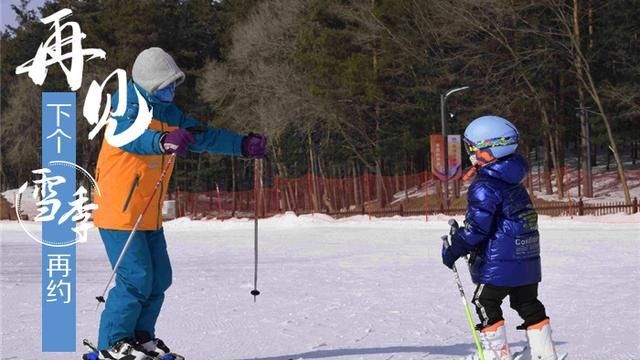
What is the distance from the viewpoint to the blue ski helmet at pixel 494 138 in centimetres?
484

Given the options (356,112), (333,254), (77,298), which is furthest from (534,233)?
(356,112)

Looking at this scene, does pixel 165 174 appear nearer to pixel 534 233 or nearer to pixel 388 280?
pixel 534 233

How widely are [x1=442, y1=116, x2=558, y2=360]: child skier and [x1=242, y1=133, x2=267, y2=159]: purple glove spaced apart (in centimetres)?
132

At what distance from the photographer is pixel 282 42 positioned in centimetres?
4400

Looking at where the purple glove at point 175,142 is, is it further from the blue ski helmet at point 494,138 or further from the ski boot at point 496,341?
the ski boot at point 496,341

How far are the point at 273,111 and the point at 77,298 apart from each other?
34.0 metres

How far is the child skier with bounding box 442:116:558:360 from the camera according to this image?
15.5ft

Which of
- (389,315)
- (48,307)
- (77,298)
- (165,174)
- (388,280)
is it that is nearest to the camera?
(165,174)

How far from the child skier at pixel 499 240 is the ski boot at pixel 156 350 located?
1765 millimetres

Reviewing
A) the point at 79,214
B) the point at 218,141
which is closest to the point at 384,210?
the point at 79,214

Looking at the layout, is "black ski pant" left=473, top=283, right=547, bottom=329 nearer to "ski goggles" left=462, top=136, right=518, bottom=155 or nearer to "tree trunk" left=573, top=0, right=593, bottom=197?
"ski goggles" left=462, top=136, right=518, bottom=155

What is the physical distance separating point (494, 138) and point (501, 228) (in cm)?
51

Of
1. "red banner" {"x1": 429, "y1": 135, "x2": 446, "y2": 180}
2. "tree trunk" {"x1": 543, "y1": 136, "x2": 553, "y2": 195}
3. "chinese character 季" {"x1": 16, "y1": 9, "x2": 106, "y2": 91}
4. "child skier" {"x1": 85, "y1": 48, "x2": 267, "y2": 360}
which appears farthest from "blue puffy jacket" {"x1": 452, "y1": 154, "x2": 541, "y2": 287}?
"tree trunk" {"x1": 543, "y1": 136, "x2": 553, "y2": 195}

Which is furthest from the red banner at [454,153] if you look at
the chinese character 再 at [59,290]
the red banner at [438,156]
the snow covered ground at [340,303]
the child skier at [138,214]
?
the child skier at [138,214]
